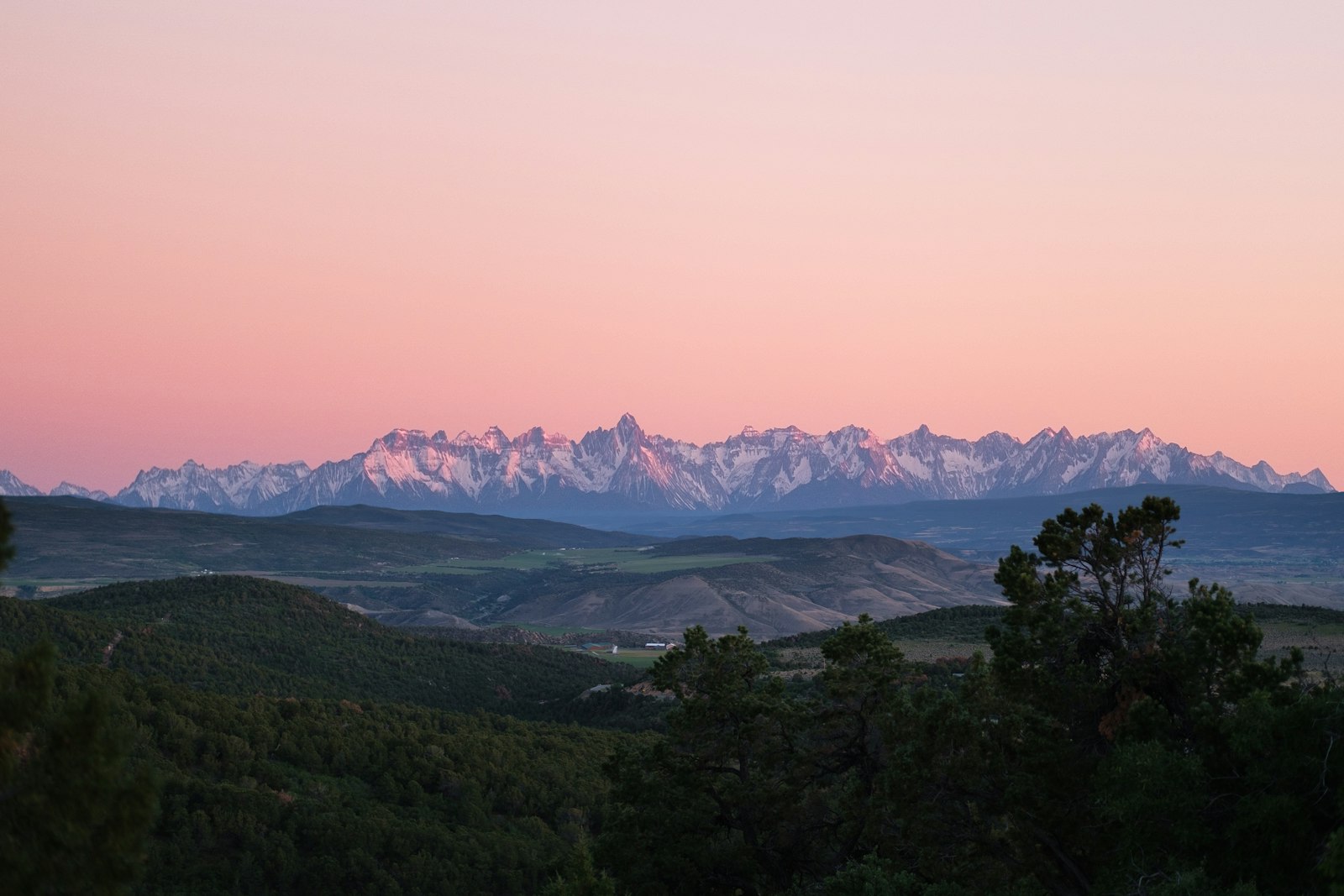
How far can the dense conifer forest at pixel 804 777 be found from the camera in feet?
52.2

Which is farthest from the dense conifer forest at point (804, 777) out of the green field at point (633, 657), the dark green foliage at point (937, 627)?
the green field at point (633, 657)

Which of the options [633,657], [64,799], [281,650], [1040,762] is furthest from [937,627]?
[64,799]

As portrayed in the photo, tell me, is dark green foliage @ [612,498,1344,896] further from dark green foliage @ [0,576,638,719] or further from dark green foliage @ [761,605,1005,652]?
dark green foliage @ [761,605,1005,652]

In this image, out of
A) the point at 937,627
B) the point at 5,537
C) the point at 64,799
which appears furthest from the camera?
the point at 937,627

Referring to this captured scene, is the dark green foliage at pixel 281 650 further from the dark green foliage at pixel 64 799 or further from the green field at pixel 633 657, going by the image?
the dark green foliage at pixel 64 799

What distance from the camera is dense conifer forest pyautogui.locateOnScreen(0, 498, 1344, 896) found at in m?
15.9

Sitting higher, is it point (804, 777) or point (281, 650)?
point (804, 777)

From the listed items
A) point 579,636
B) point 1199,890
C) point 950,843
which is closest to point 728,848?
point 950,843

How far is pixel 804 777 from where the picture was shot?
30.1 m

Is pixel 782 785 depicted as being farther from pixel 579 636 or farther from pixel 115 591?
pixel 579 636

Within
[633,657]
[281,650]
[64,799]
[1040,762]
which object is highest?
[64,799]

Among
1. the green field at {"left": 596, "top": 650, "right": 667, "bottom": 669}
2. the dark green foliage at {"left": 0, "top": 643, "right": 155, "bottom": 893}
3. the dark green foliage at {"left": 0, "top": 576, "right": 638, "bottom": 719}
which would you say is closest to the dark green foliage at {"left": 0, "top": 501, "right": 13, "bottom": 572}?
the dark green foliage at {"left": 0, "top": 643, "right": 155, "bottom": 893}

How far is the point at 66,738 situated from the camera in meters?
12.4

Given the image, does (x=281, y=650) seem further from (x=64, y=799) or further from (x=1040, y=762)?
(x=64, y=799)
